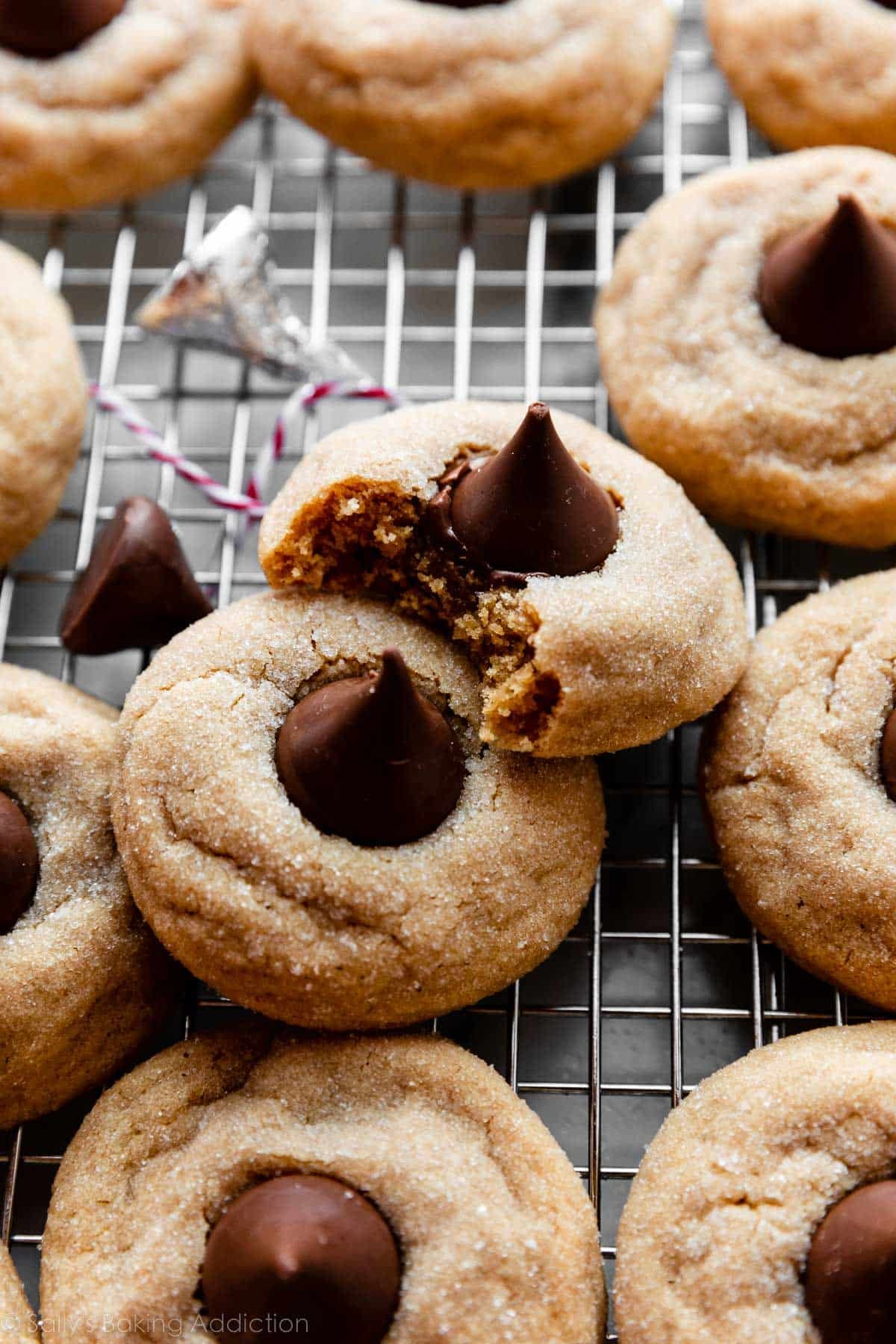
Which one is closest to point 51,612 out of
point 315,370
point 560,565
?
point 315,370

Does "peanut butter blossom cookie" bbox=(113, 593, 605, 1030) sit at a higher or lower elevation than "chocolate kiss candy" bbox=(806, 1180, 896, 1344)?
higher

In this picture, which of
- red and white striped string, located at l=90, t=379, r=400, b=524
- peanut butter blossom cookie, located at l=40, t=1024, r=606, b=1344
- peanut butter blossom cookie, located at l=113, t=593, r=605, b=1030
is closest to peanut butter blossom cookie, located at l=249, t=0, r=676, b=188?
red and white striped string, located at l=90, t=379, r=400, b=524

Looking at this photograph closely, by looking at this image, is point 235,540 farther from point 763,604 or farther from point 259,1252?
point 259,1252

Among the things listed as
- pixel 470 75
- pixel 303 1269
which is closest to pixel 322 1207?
pixel 303 1269

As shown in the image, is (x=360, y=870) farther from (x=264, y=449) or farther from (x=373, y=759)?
(x=264, y=449)

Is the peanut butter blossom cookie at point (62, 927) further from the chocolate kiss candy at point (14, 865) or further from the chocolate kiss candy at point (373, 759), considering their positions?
the chocolate kiss candy at point (373, 759)

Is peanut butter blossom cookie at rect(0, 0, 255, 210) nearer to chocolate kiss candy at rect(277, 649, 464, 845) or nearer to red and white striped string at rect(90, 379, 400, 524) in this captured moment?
red and white striped string at rect(90, 379, 400, 524)

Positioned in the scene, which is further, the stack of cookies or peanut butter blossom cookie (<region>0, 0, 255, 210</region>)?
peanut butter blossom cookie (<region>0, 0, 255, 210</region>)
